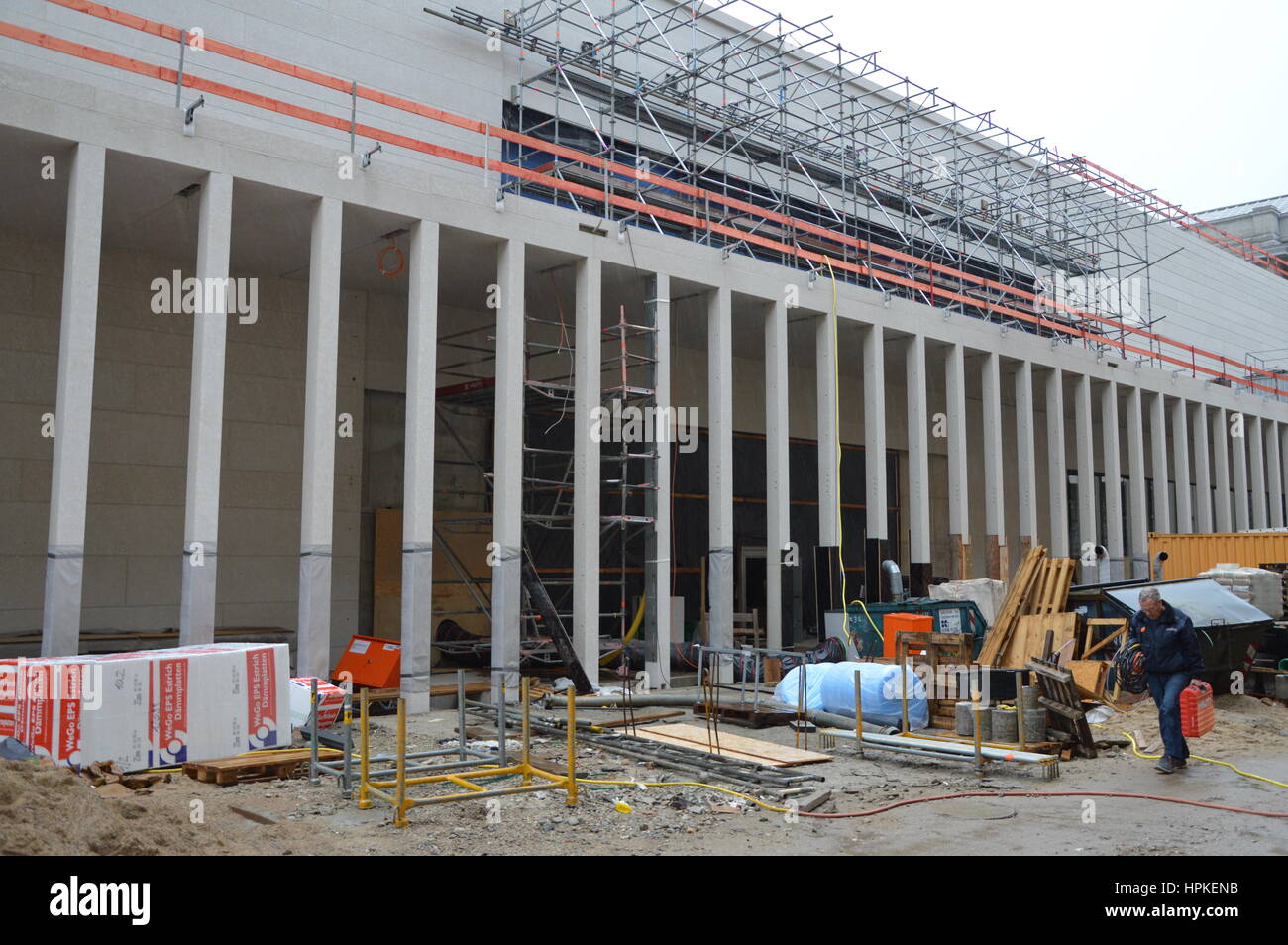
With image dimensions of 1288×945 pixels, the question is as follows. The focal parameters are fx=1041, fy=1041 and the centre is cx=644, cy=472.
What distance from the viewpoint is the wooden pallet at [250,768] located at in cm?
935

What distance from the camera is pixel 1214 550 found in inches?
915

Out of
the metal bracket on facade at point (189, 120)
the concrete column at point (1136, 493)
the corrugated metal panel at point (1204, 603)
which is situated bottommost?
the corrugated metal panel at point (1204, 603)

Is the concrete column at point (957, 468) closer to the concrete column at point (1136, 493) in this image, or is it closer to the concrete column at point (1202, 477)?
the concrete column at point (1136, 493)

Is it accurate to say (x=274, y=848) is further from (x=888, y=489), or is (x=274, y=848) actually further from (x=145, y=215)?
(x=888, y=489)

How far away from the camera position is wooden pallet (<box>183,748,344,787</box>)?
935cm

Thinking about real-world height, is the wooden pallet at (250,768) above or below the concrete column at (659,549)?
below

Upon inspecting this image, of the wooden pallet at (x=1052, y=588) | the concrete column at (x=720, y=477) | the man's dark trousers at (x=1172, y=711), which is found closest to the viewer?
the man's dark trousers at (x=1172, y=711)

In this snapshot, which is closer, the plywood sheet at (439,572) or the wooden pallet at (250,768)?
the wooden pallet at (250,768)

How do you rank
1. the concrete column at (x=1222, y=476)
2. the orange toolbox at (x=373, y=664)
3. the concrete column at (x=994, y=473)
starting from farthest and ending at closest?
the concrete column at (x=1222, y=476) < the concrete column at (x=994, y=473) < the orange toolbox at (x=373, y=664)

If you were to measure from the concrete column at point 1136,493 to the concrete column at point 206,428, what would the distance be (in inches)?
960

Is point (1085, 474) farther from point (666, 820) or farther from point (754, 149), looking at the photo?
point (666, 820)

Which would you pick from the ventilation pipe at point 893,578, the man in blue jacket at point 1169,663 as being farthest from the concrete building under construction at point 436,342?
the man in blue jacket at point 1169,663

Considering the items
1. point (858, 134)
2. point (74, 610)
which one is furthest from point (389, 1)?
point (858, 134)
